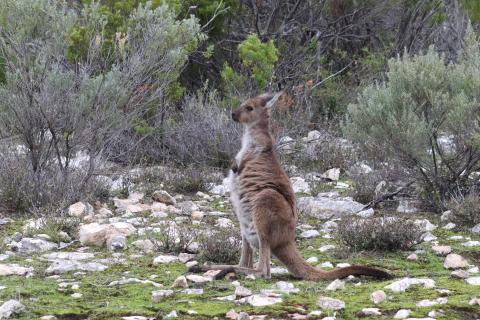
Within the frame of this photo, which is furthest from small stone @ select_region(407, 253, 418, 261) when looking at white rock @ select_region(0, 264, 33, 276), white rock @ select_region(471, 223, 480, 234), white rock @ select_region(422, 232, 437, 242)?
white rock @ select_region(0, 264, 33, 276)

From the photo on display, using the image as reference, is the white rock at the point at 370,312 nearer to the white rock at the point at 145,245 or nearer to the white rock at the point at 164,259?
the white rock at the point at 164,259

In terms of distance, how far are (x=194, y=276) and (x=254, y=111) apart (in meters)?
2.00

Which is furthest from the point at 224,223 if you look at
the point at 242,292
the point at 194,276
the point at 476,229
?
the point at 242,292

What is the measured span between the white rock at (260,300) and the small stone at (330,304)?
267mm

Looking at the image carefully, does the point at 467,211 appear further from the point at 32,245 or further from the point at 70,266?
the point at 32,245

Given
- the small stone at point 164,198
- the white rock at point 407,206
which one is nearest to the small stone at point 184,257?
the small stone at point 164,198

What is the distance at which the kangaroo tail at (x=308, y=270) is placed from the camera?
591 centimetres

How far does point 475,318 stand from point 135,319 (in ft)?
6.43

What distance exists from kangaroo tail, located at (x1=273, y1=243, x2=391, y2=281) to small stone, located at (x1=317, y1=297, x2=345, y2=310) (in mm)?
797

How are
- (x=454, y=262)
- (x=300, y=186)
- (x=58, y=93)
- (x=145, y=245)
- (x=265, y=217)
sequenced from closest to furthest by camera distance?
(x=265, y=217)
(x=454, y=262)
(x=145, y=245)
(x=58, y=93)
(x=300, y=186)

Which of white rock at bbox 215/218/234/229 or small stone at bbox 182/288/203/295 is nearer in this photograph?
small stone at bbox 182/288/203/295

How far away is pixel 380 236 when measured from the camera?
722cm

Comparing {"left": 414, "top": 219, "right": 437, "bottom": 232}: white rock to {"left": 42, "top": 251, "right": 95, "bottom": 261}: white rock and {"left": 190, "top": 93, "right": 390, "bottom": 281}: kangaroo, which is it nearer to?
{"left": 190, "top": 93, "right": 390, "bottom": 281}: kangaroo

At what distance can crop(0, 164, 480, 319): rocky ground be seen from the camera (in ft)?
16.6
